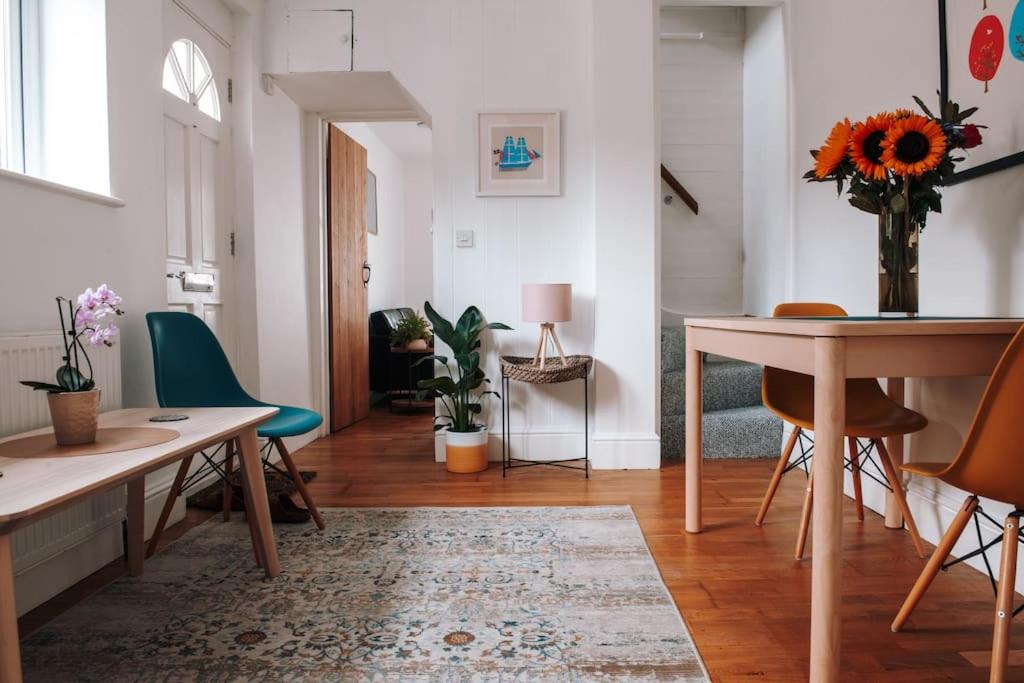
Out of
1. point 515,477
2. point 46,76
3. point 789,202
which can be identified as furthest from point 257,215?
point 789,202

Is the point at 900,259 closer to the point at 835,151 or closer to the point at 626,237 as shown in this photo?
the point at 835,151

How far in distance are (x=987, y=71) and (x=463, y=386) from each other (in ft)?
7.94

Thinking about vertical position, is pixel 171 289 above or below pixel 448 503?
above

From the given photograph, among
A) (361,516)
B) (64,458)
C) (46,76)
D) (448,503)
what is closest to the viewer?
(64,458)

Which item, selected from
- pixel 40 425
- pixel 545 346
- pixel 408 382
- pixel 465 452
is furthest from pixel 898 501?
pixel 408 382

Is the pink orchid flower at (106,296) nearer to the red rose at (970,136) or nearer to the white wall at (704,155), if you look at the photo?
the red rose at (970,136)

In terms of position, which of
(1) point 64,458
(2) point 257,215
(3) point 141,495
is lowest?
(3) point 141,495

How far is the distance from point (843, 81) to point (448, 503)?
2.54m

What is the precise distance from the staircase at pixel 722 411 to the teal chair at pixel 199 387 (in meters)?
2.03

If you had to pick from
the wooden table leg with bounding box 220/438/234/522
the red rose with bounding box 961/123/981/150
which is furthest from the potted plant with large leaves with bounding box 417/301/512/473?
the red rose with bounding box 961/123/981/150

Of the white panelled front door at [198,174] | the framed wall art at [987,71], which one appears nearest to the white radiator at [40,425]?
the white panelled front door at [198,174]

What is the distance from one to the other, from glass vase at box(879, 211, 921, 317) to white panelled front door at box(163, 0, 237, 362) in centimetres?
270

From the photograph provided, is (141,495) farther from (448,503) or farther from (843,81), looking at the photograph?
(843,81)

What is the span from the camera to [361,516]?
2.49 metres
